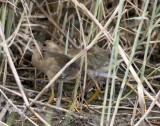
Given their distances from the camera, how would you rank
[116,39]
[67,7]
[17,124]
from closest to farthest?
1. [116,39]
2. [17,124]
3. [67,7]

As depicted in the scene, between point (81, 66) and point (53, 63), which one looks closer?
point (81, 66)

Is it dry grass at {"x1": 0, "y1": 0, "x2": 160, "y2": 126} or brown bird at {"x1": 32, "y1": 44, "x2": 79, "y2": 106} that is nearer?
dry grass at {"x1": 0, "y1": 0, "x2": 160, "y2": 126}

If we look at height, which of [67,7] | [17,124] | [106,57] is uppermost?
[67,7]

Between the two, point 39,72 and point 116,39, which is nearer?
point 116,39

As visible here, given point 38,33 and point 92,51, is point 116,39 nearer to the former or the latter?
point 92,51

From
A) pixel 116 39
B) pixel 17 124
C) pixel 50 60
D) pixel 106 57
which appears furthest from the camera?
pixel 106 57

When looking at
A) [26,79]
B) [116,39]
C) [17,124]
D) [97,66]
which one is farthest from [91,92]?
[116,39]

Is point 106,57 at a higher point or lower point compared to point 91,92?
higher

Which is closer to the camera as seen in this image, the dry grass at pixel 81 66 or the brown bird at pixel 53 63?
the dry grass at pixel 81 66
